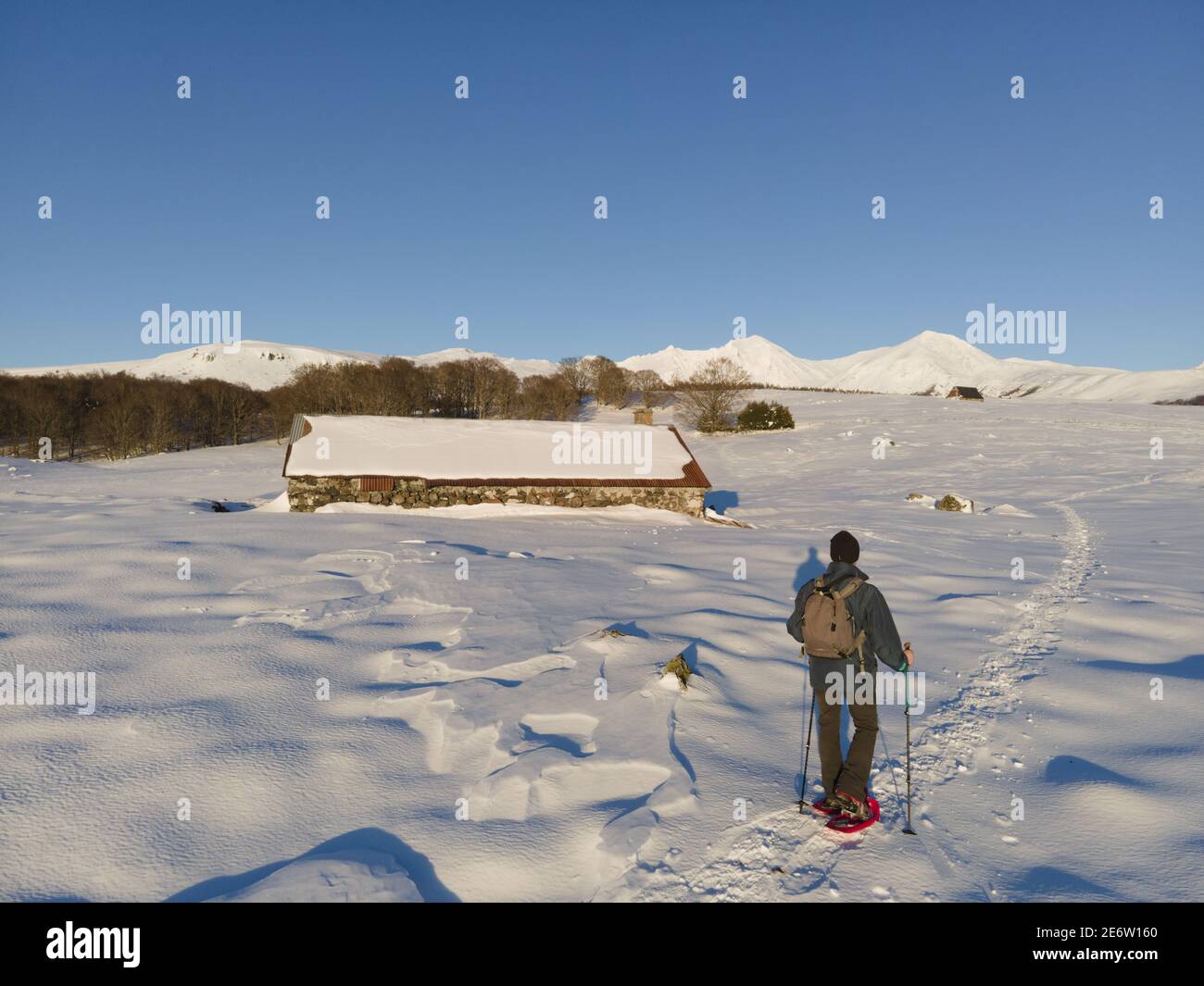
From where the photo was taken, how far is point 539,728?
19.8 feet

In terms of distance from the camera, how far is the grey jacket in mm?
4602

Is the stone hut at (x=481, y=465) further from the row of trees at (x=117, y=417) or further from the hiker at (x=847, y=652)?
the row of trees at (x=117, y=417)

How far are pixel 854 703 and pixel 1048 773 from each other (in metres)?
2.37

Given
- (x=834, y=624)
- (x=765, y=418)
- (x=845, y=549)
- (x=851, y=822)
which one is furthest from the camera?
(x=765, y=418)

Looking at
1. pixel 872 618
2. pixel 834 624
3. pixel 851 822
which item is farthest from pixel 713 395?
pixel 851 822

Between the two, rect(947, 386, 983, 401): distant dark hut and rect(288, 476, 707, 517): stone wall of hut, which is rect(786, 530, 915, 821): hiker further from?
rect(947, 386, 983, 401): distant dark hut

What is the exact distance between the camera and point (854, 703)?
4738mm

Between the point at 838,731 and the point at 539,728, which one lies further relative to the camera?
the point at 539,728

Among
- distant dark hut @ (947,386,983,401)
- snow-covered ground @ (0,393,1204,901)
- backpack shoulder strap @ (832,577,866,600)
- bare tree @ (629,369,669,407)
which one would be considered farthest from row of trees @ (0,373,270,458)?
distant dark hut @ (947,386,983,401)

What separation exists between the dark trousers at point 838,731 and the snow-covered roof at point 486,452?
56.1ft

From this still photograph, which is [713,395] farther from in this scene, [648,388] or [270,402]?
[270,402]

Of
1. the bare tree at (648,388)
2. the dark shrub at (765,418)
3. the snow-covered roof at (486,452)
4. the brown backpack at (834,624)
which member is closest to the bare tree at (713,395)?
the dark shrub at (765,418)

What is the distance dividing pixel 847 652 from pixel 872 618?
1.11ft
